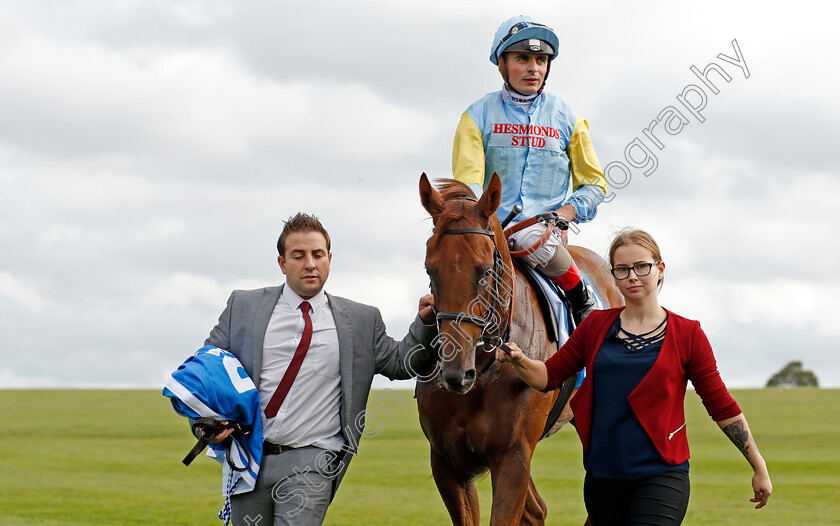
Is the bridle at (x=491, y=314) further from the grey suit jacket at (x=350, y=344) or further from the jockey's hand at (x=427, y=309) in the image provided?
the grey suit jacket at (x=350, y=344)

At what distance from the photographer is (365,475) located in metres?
18.7

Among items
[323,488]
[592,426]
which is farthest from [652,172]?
[323,488]

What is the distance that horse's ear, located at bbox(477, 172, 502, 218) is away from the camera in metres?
4.71

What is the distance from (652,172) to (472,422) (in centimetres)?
237

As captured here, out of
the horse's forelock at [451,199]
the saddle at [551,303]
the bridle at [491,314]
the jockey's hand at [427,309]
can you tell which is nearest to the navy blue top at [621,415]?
the bridle at [491,314]

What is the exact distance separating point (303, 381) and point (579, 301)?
2245mm

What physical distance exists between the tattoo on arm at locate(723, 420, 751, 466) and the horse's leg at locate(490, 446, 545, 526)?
4.21 feet

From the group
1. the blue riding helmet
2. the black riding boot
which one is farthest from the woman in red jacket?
the blue riding helmet

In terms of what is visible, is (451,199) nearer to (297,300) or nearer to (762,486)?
(297,300)

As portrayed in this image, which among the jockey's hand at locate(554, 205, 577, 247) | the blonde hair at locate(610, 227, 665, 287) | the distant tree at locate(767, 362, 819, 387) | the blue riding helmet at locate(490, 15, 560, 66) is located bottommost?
the blonde hair at locate(610, 227, 665, 287)

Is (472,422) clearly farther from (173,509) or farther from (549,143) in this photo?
(173,509)

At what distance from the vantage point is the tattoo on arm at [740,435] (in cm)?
386

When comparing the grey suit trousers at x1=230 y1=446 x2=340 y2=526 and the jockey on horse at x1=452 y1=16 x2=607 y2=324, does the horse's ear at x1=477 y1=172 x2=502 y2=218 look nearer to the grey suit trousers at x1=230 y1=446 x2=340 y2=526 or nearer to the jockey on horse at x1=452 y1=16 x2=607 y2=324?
the jockey on horse at x1=452 y1=16 x2=607 y2=324

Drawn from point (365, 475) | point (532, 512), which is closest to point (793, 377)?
point (365, 475)
